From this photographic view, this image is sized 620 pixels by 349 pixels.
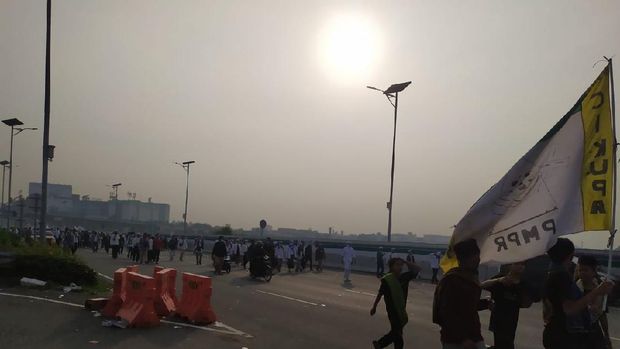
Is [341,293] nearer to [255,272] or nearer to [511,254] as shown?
[255,272]

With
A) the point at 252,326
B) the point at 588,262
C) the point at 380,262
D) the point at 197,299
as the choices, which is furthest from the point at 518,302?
the point at 380,262

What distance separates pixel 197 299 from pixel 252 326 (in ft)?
4.14

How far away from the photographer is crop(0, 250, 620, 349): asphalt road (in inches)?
433

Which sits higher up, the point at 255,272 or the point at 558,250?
the point at 558,250

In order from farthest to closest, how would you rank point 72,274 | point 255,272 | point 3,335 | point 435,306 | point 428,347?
1. point 255,272
2. point 72,274
3. point 428,347
4. point 3,335
5. point 435,306

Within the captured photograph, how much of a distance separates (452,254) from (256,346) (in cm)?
551

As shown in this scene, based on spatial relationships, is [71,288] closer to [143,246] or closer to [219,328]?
[219,328]

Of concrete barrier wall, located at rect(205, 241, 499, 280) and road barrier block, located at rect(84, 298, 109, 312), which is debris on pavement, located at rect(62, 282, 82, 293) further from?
concrete barrier wall, located at rect(205, 241, 499, 280)

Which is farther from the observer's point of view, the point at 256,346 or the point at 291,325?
the point at 291,325

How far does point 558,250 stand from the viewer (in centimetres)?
576

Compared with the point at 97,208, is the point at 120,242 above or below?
above

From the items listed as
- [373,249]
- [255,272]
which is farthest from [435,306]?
[373,249]

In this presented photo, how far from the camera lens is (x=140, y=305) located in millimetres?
12297

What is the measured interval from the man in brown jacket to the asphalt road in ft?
19.8
